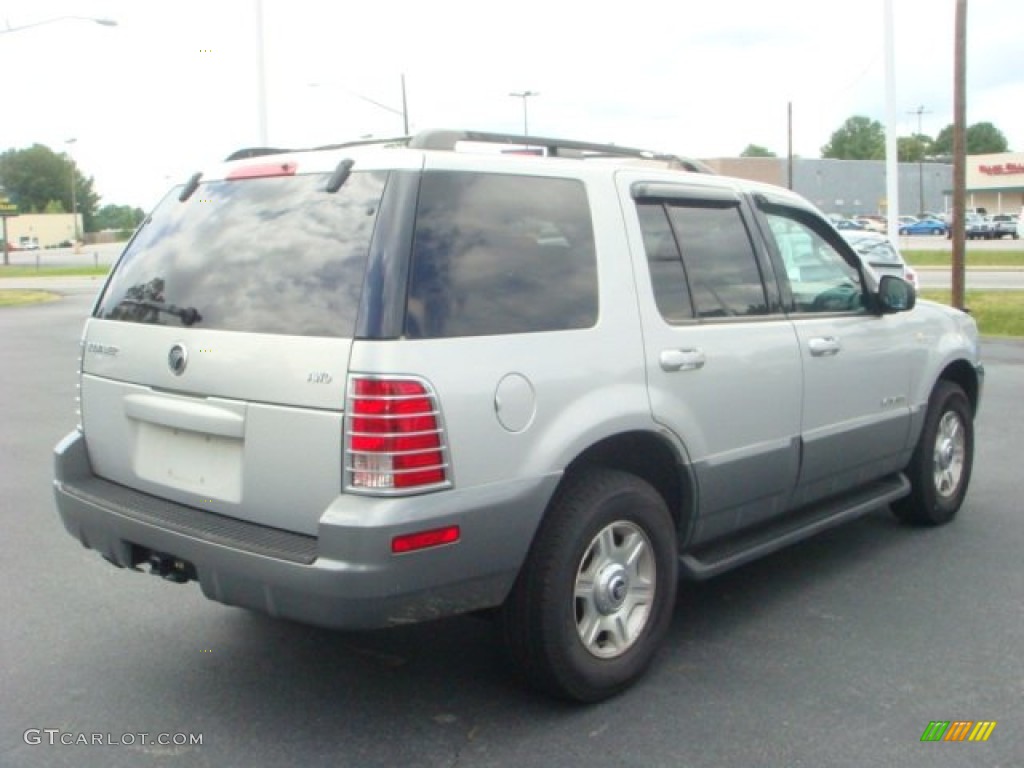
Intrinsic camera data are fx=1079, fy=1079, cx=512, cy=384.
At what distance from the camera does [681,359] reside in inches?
164

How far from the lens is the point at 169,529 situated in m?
3.67

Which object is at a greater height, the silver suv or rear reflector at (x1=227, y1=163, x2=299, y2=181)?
rear reflector at (x1=227, y1=163, x2=299, y2=181)

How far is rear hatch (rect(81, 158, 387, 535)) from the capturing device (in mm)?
3395

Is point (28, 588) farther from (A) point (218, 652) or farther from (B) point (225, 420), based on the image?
(B) point (225, 420)

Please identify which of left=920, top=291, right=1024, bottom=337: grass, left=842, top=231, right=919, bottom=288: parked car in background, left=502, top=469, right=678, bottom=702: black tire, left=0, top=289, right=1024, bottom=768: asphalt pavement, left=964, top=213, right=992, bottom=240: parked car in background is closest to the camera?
left=0, top=289, right=1024, bottom=768: asphalt pavement

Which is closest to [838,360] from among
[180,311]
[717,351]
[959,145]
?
[717,351]

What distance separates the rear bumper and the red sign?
93.6 m

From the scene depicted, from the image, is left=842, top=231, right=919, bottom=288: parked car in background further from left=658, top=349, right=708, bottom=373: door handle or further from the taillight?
the taillight

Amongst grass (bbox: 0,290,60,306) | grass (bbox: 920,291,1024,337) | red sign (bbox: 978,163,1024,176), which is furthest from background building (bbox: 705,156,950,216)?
grass (bbox: 920,291,1024,337)

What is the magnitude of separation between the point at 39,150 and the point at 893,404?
157m

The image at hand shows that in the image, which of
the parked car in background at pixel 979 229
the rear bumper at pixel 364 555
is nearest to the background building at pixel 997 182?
the parked car in background at pixel 979 229

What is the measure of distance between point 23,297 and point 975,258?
34.0 metres

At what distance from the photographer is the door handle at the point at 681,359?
410cm

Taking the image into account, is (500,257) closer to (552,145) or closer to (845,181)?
(552,145)
